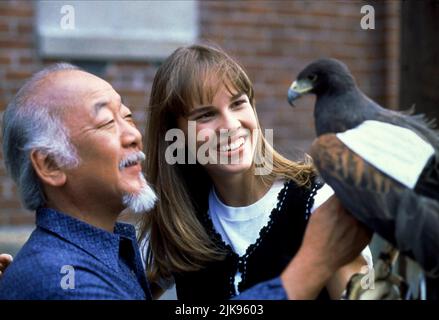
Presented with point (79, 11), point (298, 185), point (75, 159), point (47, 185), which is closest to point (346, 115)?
point (298, 185)

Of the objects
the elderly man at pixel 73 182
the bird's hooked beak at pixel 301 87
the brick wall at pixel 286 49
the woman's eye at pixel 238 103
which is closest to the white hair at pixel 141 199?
the elderly man at pixel 73 182

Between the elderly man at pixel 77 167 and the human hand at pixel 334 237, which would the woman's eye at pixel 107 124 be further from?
the human hand at pixel 334 237

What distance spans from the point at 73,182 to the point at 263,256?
486 millimetres

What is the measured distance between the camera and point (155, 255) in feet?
6.18

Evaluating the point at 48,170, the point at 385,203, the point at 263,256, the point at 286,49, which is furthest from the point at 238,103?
the point at 286,49

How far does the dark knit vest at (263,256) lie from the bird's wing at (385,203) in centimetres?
37

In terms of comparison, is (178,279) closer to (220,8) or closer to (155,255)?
(155,255)

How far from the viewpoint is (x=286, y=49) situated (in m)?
4.15

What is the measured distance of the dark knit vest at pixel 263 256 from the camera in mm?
1647

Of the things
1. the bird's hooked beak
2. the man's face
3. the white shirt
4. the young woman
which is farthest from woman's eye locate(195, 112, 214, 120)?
the bird's hooked beak

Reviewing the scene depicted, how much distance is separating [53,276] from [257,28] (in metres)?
2.84

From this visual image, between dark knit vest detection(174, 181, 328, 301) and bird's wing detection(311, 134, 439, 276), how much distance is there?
373mm

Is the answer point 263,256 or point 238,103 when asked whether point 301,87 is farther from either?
point 263,256

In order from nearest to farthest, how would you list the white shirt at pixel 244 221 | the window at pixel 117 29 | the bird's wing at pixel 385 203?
1. the bird's wing at pixel 385 203
2. the white shirt at pixel 244 221
3. the window at pixel 117 29
